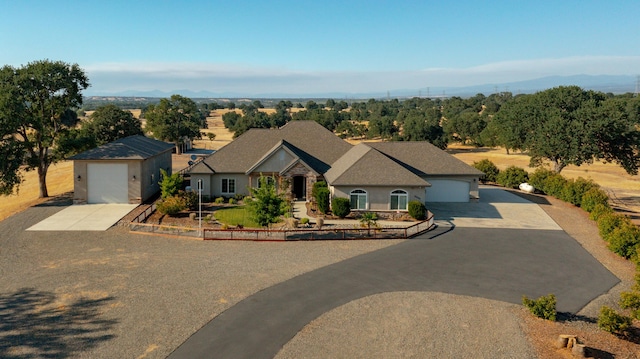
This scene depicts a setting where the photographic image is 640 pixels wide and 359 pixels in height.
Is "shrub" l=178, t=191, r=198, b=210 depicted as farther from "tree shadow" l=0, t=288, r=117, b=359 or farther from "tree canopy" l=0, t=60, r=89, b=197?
"tree shadow" l=0, t=288, r=117, b=359

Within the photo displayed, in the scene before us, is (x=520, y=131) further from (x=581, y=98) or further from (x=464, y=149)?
(x=464, y=149)

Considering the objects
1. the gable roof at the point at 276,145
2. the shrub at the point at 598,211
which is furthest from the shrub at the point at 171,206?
the shrub at the point at 598,211

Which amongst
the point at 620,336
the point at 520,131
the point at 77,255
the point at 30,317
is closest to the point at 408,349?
the point at 620,336

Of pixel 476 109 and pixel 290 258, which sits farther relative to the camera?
pixel 476 109

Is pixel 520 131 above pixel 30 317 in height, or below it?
above

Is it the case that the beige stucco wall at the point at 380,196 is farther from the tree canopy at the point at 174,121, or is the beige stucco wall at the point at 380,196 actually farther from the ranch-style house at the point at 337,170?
the tree canopy at the point at 174,121
